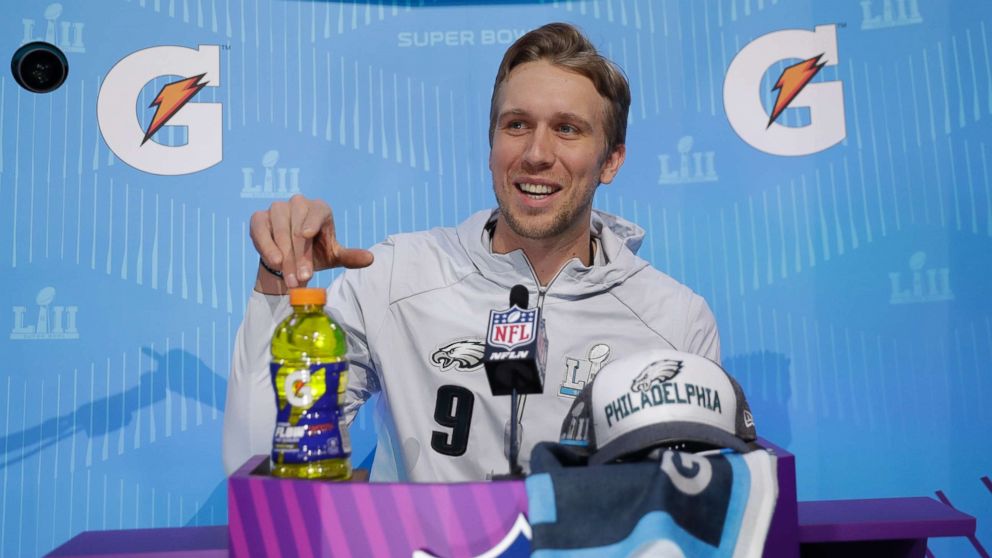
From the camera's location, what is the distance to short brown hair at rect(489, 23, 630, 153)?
1.93 meters

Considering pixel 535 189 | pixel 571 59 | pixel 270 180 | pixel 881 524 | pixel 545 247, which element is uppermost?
pixel 571 59

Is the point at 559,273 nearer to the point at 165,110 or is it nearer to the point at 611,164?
the point at 611,164

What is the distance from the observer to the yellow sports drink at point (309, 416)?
1003 millimetres

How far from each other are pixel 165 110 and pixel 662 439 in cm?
179

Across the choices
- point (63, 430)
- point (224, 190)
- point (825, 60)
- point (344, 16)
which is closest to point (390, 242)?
point (224, 190)

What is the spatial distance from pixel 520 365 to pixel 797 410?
1.58 meters

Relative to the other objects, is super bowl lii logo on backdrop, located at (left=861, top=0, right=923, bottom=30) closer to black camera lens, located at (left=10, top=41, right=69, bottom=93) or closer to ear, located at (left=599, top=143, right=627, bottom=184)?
ear, located at (left=599, top=143, right=627, bottom=184)

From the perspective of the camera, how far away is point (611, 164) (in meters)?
2.08

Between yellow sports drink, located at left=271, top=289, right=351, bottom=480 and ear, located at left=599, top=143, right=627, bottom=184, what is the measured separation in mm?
1093

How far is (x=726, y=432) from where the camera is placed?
1052 millimetres

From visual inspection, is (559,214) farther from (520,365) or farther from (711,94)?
(520,365)

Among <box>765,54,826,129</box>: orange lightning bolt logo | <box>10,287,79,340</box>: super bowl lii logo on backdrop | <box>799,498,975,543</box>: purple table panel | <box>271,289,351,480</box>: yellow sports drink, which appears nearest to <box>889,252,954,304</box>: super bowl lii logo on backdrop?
<box>765,54,826,129</box>: orange lightning bolt logo

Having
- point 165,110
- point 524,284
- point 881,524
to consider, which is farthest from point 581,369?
point 165,110

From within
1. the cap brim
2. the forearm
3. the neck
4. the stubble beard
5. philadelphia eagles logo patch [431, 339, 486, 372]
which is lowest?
the cap brim
